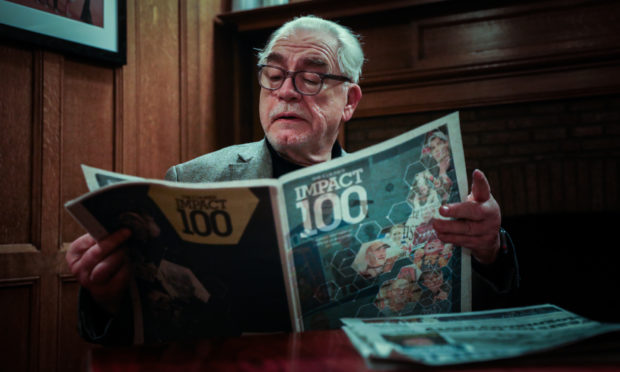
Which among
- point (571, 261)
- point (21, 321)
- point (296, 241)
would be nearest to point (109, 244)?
point (296, 241)

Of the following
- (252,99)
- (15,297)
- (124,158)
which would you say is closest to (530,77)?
(252,99)

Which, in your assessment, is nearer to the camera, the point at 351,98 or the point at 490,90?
the point at 351,98

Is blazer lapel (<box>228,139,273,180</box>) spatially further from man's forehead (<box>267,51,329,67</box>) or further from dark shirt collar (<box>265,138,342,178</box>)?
man's forehead (<box>267,51,329,67</box>)

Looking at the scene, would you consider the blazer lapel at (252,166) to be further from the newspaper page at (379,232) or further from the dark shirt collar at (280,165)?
the newspaper page at (379,232)

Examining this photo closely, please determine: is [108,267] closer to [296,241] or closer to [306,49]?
[296,241]

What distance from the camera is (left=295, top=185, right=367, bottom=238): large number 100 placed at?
2.17 ft

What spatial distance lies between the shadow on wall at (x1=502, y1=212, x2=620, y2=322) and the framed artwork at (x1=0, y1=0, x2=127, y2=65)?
215 cm

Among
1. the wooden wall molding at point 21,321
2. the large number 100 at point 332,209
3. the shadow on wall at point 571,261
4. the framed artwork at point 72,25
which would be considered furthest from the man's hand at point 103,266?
the shadow on wall at point 571,261

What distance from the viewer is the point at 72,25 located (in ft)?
6.30

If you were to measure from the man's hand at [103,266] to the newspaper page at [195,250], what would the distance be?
0.02 meters

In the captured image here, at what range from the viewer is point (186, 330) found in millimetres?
684

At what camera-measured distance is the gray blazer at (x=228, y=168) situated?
1.27 metres

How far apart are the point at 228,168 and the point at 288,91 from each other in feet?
0.93

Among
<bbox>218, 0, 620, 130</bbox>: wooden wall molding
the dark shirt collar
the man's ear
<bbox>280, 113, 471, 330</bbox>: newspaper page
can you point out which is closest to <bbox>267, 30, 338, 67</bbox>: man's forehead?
the man's ear
